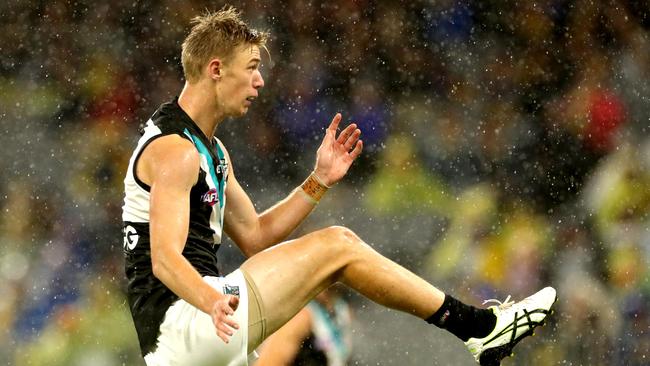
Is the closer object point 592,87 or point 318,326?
point 318,326

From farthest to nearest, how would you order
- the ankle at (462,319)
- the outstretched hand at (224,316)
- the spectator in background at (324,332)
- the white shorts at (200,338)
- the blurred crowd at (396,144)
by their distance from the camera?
the blurred crowd at (396,144) → the spectator in background at (324,332) → the ankle at (462,319) → the white shorts at (200,338) → the outstretched hand at (224,316)

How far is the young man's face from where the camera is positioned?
121 inches

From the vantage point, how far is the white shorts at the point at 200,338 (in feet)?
9.21

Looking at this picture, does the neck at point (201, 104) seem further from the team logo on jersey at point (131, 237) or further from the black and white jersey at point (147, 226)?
the team logo on jersey at point (131, 237)

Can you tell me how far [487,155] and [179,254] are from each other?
133 inches

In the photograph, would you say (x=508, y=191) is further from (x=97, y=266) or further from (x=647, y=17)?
(x=97, y=266)

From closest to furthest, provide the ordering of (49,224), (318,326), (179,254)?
(179,254) < (318,326) < (49,224)

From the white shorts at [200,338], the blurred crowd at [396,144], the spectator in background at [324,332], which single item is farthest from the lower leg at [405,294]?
the blurred crowd at [396,144]

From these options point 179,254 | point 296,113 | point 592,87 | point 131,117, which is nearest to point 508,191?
point 592,87

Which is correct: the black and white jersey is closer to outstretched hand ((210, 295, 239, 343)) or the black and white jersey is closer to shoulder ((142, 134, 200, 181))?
shoulder ((142, 134, 200, 181))

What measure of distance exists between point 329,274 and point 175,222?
49 cm

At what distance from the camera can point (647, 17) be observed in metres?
5.84

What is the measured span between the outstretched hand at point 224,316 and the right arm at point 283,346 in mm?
1187

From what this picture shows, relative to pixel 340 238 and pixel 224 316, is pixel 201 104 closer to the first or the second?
pixel 340 238
